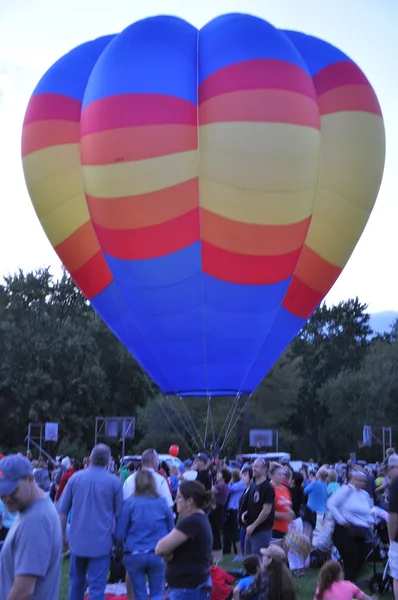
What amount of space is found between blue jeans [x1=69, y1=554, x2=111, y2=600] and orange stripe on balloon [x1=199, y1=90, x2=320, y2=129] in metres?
6.95

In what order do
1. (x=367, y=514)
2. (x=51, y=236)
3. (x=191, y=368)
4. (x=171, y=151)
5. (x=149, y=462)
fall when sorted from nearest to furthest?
(x=149, y=462), (x=367, y=514), (x=171, y=151), (x=191, y=368), (x=51, y=236)

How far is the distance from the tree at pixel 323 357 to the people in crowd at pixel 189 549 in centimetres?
3821

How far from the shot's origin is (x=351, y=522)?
790 centimetres

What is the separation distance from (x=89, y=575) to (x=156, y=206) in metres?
6.38

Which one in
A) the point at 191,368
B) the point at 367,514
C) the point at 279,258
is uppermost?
the point at 279,258

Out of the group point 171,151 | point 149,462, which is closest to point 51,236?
point 171,151

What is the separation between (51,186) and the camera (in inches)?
514

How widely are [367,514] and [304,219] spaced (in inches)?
211

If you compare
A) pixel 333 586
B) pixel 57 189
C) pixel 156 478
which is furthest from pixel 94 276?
pixel 333 586

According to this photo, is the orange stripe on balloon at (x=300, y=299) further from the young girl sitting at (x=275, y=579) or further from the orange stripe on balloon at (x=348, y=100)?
the young girl sitting at (x=275, y=579)

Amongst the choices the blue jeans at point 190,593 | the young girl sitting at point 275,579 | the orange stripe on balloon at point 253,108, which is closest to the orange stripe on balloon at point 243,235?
→ the orange stripe on balloon at point 253,108

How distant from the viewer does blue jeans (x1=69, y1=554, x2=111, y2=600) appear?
244 inches

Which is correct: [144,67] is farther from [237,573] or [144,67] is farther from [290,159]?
[237,573]

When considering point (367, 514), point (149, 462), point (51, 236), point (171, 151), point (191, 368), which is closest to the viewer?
point (149, 462)
